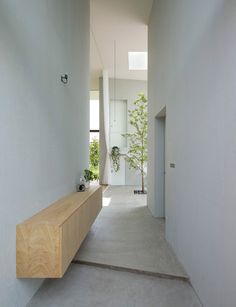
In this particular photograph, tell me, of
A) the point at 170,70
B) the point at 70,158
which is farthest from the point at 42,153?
the point at 170,70

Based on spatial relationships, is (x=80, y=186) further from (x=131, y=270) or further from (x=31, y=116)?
(x=31, y=116)

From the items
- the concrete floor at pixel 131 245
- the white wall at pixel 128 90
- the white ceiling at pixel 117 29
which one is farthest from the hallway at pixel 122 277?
the white wall at pixel 128 90

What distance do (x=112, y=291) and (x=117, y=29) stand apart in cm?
640

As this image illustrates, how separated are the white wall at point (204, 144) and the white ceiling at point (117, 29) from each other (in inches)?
102

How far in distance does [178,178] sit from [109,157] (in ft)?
26.6

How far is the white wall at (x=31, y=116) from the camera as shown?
1834mm

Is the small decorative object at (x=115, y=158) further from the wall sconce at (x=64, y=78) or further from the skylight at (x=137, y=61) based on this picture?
the wall sconce at (x=64, y=78)

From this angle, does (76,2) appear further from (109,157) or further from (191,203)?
(109,157)

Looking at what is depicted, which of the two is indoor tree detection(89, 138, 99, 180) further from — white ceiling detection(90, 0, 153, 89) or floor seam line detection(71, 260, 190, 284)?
floor seam line detection(71, 260, 190, 284)

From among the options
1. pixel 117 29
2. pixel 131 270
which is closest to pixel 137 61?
pixel 117 29

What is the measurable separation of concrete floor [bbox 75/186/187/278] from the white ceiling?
461 cm

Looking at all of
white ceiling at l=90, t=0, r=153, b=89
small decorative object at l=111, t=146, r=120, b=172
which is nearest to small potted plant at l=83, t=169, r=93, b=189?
white ceiling at l=90, t=0, r=153, b=89

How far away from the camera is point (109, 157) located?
11.2 m

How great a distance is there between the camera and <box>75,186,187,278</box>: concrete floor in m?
2.98
